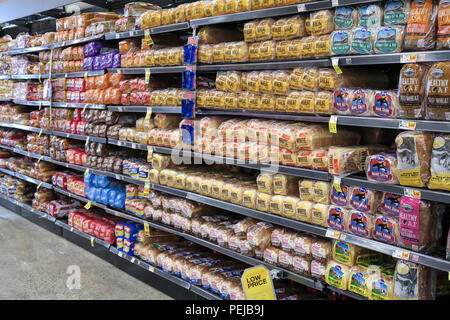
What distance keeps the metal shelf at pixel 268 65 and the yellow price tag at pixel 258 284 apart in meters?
1.25

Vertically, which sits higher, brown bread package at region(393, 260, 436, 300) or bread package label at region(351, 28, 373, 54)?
bread package label at region(351, 28, 373, 54)

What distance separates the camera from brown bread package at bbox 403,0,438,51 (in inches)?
82.3

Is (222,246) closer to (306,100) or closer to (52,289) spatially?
(306,100)

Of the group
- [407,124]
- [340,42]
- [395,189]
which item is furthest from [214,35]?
[395,189]

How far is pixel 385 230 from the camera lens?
2.32m

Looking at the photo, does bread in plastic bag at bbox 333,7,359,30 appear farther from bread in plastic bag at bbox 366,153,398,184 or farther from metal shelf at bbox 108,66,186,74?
metal shelf at bbox 108,66,186,74

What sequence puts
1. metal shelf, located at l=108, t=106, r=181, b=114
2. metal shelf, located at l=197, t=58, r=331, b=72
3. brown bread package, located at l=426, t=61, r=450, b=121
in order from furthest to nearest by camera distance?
1. metal shelf, located at l=108, t=106, r=181, b=114
2. metal shelf, located at l=197, t=58, r=331, b=72
3. brown bread package, located at l=426, t=61, r=450, b=121

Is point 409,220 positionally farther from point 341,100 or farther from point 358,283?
point 341,100

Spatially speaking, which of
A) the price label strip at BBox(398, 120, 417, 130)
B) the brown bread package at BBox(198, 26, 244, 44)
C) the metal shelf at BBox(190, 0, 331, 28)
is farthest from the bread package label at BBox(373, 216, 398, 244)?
the brown bread package at BBox(198, 26, 244, 44)

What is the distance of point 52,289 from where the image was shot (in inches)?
152

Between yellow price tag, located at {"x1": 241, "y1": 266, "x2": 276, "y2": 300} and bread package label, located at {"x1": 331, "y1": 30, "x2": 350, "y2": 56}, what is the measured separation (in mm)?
1304

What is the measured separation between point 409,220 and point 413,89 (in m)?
0.66

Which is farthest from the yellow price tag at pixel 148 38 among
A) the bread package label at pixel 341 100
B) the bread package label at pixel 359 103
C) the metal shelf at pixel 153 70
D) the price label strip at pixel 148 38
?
the bread package label at pixel 359 103

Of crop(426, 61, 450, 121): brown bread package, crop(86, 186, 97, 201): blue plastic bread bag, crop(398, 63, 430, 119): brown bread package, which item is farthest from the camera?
crop(86, 186, 97, 201): blue plastic bread bag
